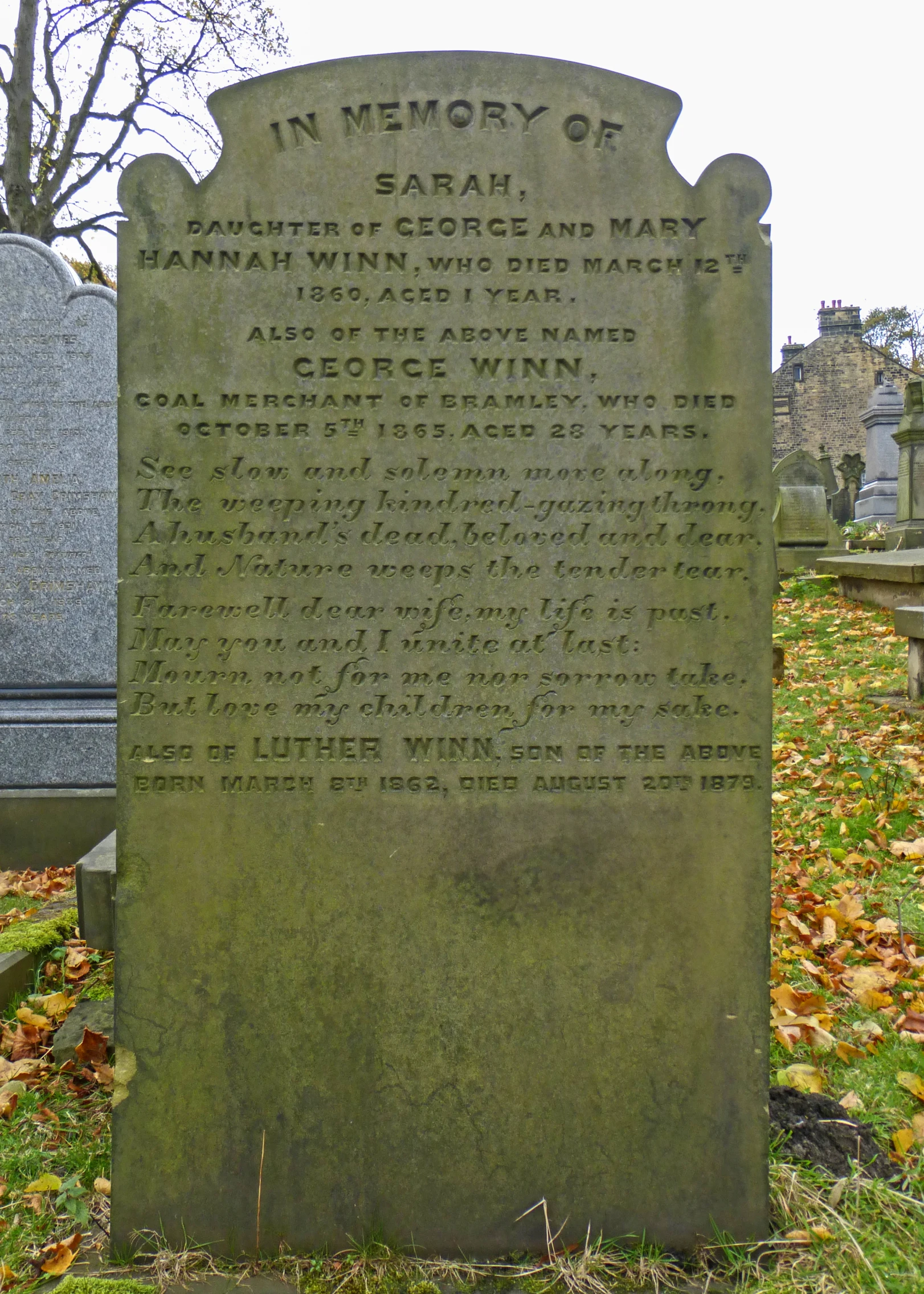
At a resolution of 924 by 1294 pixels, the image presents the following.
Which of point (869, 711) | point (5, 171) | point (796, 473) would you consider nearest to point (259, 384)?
point (869, 711)

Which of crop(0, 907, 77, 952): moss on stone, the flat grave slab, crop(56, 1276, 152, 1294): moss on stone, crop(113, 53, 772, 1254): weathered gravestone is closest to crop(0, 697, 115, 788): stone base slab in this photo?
crop(0, 907, 77, 952): moss on stone

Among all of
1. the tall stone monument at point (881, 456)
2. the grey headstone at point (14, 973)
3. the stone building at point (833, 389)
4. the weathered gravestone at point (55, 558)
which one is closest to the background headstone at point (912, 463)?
the tall stone monument at point (881, 456)

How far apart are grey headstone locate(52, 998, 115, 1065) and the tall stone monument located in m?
23.3

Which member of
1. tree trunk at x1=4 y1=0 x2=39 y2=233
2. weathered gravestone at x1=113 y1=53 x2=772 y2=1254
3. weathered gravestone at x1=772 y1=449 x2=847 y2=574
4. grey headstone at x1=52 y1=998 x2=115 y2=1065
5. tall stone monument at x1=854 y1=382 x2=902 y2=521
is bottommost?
grey headstone at x1=52 y1=998 x2=115 y2=1065

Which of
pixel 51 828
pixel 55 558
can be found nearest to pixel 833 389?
pixel 55 558

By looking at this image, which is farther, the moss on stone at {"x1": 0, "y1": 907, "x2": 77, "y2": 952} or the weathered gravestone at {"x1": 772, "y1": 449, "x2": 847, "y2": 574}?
the weathered gravestone at {"x1": 772, "y1": 449, "x2": 847, "y2": 574}

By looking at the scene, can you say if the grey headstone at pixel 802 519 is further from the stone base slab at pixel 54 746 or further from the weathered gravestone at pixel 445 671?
the weathered gravestone at pixel 445 671

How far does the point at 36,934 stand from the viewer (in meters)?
4.15

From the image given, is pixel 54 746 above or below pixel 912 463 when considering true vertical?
below

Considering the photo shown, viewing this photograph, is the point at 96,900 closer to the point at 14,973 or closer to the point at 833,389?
the point at 14,973

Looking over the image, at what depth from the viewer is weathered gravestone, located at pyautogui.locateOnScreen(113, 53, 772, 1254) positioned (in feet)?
7.97

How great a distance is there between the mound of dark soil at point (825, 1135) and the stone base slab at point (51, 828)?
4.46 metres

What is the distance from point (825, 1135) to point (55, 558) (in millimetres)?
5402

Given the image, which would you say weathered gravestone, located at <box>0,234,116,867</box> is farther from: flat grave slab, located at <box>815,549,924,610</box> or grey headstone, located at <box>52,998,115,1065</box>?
flat grave slab, located at <box>815,549,924,610</box>
